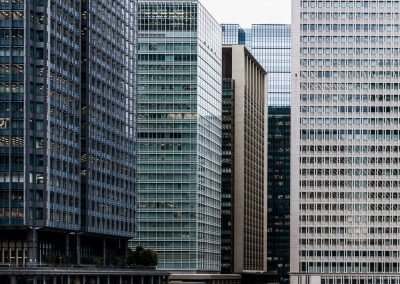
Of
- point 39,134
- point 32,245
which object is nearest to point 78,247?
point 32,245

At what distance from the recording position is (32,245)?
556 ft

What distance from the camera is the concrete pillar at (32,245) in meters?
168

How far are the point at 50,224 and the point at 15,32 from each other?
105 ft

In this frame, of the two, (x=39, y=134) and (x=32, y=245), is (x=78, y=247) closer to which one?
(x=32, y=245)

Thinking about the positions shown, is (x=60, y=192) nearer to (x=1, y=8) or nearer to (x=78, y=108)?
(x=78, y=108)

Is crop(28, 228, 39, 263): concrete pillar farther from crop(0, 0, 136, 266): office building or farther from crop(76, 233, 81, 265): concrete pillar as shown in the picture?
crop(76, 233, 81, 265): concrete pillar

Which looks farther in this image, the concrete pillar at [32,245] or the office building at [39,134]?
the office building at [39,134]

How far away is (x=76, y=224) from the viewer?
187 m

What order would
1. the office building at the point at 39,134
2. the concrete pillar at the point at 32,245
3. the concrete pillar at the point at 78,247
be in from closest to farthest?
the concrete pillar at the point at 32,245 → the office building at the point at 39,134 → the concrete pillar at the point at 78,247

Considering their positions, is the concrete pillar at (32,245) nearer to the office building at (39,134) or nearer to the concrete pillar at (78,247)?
the office building at (39,134)

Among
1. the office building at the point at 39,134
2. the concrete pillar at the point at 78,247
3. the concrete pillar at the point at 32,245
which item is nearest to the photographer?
the concrete pillar at the point at 32,245

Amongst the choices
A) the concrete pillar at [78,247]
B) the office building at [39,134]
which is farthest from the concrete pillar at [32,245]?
the concrete pillar at [78,247]

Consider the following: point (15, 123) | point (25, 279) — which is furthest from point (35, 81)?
point (25, 279)

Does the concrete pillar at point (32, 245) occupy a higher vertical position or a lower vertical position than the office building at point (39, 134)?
lower
